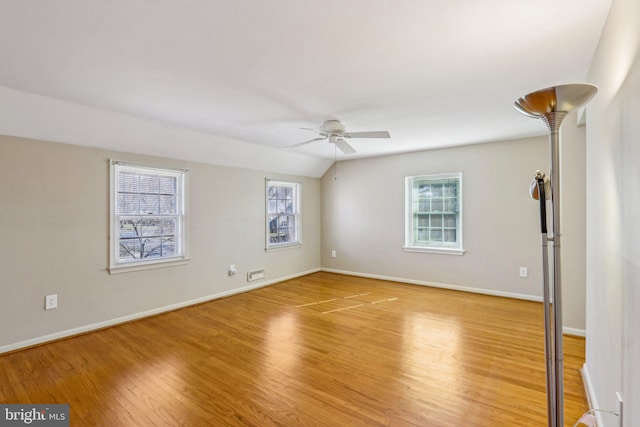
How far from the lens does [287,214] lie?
5.95 m

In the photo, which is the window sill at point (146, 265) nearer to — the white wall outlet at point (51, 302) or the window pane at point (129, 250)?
the window pane at point (129, 250)

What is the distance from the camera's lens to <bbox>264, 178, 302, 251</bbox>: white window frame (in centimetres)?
543

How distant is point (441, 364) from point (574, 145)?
2.51 meters

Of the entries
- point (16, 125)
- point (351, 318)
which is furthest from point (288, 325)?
point (16, 125)

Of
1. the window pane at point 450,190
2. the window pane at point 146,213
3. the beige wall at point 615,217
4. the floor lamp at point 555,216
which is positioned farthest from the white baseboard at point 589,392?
the window pane at point 146,213

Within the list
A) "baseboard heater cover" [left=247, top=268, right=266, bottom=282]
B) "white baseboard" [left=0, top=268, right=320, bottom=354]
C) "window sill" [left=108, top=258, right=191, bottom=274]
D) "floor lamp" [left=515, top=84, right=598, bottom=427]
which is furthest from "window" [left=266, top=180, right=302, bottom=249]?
"floor lamp" [left=515, top=84, right=598, bottom=427]

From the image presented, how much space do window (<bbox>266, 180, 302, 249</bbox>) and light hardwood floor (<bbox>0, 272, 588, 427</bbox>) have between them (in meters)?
1.90

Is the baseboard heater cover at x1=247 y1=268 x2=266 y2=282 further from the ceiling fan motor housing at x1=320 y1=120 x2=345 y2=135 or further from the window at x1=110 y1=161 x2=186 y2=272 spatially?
the ceiling fan motor housing at x1=320 y1=120 x2=345 y2=135

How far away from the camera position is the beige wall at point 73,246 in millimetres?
2896

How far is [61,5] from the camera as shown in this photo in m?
1.50

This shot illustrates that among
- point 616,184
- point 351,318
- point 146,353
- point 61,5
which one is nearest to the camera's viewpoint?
point 616,184

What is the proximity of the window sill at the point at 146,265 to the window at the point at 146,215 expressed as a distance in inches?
0.4

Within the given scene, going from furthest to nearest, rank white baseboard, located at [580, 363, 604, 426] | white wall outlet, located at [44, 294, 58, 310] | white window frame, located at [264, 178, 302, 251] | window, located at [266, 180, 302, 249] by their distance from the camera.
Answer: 1. window, located at [266, 180, 302, 249]
2. white window frame, located at [264, 178, 302, 251]
3. white wall outlet, located at [44, 294, 58, 310]
4. white baseboard, located at [580, 363, 604, 426]

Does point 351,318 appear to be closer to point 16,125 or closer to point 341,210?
point 341,210
